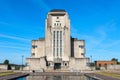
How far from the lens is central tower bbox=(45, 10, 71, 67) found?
88875 millimetres

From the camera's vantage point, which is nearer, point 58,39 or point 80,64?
point 80,64

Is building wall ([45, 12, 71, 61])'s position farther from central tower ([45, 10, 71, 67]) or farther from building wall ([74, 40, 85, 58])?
building wall ([74, 40, 85, 58])

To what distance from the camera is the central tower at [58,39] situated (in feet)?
292

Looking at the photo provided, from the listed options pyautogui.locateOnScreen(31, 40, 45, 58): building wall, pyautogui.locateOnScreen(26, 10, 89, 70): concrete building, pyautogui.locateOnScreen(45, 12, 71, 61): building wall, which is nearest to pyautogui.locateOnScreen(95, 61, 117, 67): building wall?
pyautogui.locateOnScreen(26, 10, 89, 70): concrete building

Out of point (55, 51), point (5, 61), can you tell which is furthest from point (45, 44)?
point (5, 61)

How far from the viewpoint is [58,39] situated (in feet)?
298

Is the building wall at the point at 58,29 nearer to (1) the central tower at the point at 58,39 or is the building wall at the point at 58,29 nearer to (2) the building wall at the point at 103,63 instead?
(1) the central tower at the point at 58,39

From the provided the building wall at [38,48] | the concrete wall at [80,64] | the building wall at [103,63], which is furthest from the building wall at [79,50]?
the building wall at [103,63]

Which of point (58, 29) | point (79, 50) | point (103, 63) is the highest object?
point (58, 29)

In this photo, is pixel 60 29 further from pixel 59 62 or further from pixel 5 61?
pixel 5 61

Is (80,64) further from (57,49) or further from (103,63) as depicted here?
(103,63)

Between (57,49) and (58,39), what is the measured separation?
12.6 feet

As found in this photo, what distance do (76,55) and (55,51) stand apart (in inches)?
352

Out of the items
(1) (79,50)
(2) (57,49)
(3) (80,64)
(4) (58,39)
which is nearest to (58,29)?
(4) (58,39)
